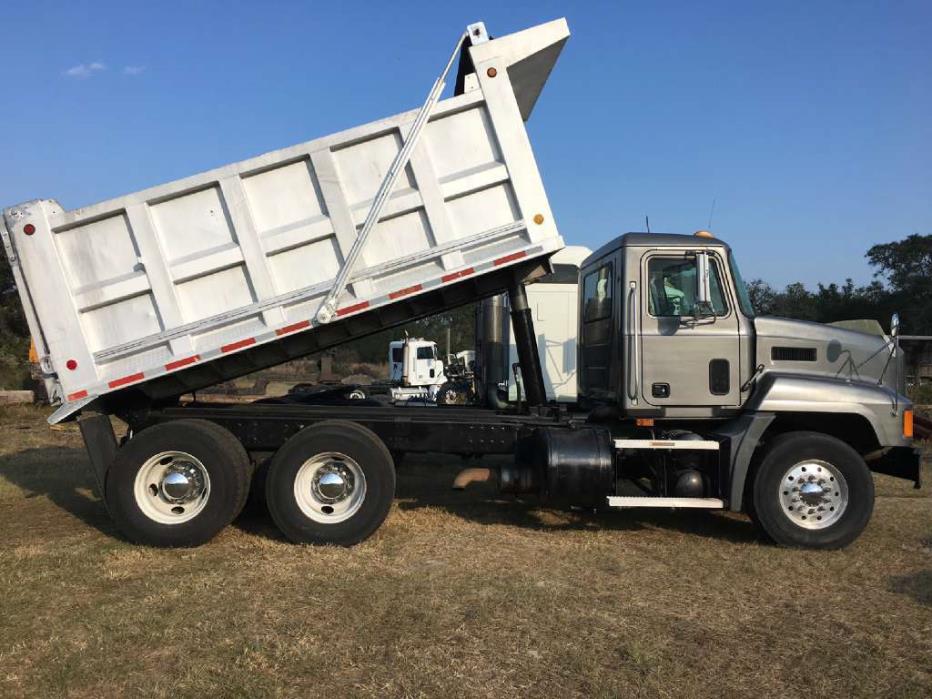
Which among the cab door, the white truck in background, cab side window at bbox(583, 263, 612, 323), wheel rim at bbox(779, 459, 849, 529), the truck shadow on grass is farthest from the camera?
the white truck in background

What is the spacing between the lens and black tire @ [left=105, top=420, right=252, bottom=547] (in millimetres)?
5914

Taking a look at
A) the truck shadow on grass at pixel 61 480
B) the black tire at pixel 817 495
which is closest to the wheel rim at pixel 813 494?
the black tire at pixel 817 495

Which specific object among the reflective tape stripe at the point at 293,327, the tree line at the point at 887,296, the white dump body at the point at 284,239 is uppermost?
the white dump body at the point at 284,239

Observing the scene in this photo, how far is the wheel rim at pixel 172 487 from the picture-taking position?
19.6ft

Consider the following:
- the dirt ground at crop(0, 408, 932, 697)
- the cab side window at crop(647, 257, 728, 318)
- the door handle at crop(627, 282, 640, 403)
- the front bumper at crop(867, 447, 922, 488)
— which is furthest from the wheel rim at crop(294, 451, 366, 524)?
A: the front bumper at crop(867, 447, 922, 488)

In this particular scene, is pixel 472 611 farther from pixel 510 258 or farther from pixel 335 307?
pixel 510 258

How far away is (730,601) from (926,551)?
2.34 meters

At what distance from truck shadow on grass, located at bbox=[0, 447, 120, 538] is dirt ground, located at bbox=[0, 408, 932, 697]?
9.0 inches

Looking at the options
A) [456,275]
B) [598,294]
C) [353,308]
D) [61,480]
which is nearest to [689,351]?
[598,294]

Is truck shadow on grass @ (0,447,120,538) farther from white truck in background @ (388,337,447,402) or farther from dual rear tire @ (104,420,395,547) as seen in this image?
white truck in background @ (388,337,447,402)

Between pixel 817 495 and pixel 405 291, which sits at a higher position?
pixel 405 291

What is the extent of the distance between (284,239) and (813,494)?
4.65 m

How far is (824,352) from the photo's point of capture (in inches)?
249

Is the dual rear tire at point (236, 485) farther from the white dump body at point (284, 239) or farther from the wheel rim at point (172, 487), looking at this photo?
the white dump body at point (284, 239)
